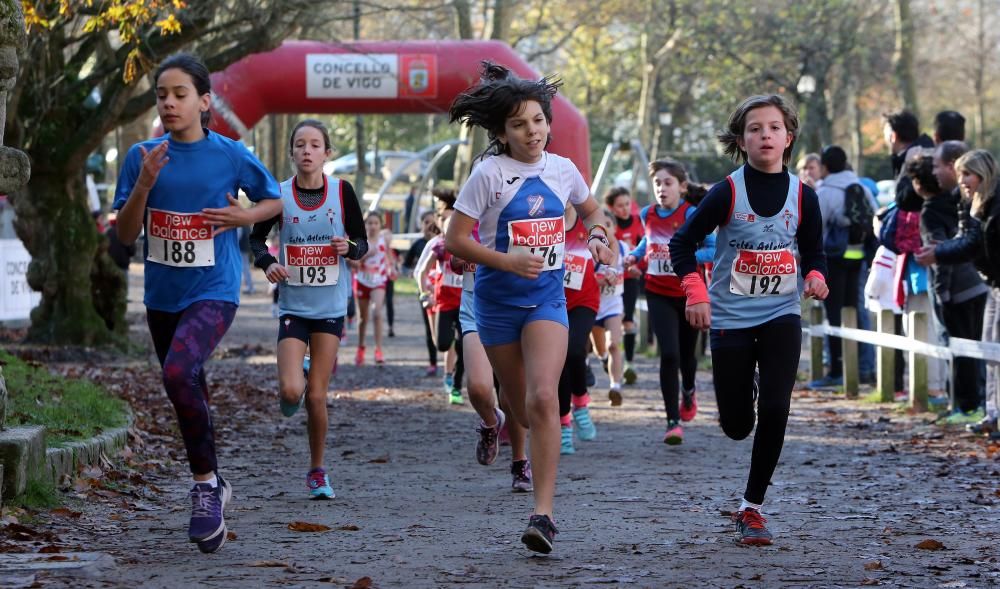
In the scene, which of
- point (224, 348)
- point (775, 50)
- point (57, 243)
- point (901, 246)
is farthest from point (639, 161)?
point (901, 246)

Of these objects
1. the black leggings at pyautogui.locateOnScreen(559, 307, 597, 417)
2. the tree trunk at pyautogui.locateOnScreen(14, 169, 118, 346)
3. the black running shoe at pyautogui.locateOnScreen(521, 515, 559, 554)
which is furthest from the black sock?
the black running shoe at pyautogui.locateOnScreen(521, 515, 559, 554)

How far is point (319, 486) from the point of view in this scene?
815 cm

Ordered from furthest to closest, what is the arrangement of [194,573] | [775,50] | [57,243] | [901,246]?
[775,50]
[57,243]
[901,246]
[194,573]

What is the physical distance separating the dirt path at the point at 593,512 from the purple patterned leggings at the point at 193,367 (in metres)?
0.42

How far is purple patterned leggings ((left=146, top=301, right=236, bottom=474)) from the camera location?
6.43 metres

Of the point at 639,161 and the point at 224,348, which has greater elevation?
the point at 639,161

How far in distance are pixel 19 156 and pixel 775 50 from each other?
3799 cm

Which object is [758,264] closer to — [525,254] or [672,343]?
[525,254]

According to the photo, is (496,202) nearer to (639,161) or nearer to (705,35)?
(639,161)

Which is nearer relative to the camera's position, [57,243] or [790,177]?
[790,177]

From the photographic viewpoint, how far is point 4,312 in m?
22.4

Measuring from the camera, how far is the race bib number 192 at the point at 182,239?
6.59 meters

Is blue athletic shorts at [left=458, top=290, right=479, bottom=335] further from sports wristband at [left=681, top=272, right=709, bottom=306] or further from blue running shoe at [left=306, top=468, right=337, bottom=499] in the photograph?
sports wristband at [left=681, top=272, right=709, bottom=306]

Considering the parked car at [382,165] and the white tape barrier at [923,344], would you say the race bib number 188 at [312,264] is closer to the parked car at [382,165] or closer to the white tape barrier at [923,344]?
the white tape barrier at [923,344]
